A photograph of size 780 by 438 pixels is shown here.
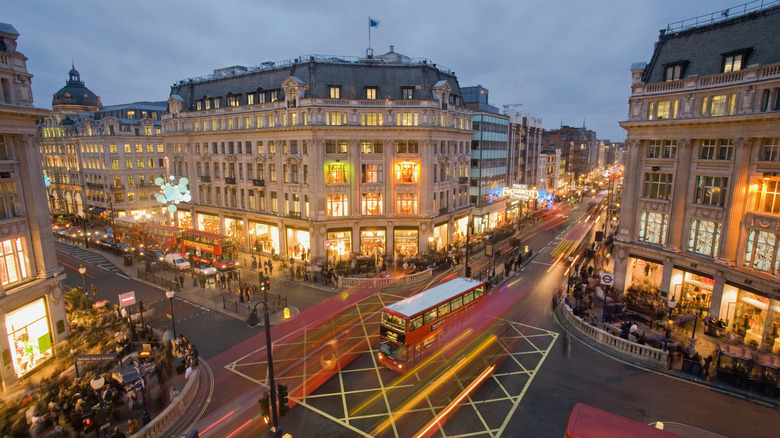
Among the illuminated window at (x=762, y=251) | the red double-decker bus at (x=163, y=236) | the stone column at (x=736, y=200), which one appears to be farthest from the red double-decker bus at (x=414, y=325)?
the red double-decker bus at (x=163, y=236)

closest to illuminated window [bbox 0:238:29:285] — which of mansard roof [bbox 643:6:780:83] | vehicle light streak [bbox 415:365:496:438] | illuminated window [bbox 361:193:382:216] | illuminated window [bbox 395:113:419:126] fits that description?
vehicle light streak [bbox 415:365:496:438]

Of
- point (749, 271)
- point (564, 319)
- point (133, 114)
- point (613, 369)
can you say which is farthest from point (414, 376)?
point (133, 114)

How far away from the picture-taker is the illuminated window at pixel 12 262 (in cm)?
2042

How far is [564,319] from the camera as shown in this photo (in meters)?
28.7

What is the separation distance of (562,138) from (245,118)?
9945 centimetres

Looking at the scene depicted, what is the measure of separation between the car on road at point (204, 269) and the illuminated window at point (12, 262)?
16349 mm

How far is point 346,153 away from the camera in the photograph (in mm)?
42406

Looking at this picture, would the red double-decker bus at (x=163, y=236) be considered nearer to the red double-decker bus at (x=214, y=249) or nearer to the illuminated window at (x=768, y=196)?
the red double-decker bus at (x=214, y=249)

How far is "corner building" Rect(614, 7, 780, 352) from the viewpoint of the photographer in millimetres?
24328

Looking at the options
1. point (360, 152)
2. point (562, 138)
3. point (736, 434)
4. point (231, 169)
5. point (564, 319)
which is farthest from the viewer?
point (562, 138)

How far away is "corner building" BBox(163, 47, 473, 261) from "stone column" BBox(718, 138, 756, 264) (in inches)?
999

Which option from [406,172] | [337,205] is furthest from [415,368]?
[406,172]

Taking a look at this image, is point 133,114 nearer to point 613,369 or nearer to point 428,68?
point 428,68

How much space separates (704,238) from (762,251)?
384cm
